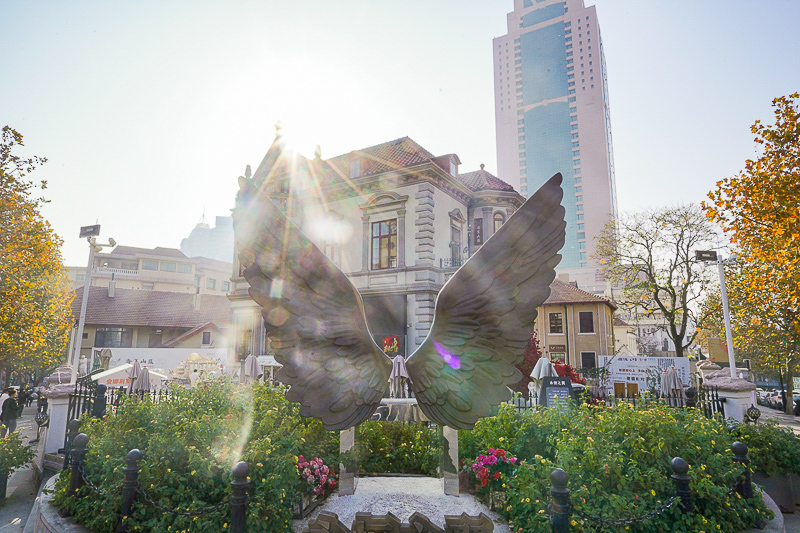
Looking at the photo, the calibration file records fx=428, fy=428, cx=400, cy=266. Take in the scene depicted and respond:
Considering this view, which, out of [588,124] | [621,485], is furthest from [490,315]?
[588,124]

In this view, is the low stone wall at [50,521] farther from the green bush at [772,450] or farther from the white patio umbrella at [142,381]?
the white patio umbrella at [142,381]

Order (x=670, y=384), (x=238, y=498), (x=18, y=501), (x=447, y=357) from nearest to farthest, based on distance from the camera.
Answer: (x=238, y=498) < (x=447, y=357) < (x=18, y=501) < (x=670, y=384)

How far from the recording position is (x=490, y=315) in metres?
4.53

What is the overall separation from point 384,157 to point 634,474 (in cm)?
2107

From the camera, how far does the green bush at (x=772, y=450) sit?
6215 millimetres

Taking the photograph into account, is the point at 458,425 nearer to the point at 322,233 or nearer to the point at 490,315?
the point at 490,315

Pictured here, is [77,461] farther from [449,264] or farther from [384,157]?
[384,157]

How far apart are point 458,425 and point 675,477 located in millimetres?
2081

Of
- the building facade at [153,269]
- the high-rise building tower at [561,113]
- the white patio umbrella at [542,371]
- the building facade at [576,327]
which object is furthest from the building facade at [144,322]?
the high-rise building tower at [561,113]

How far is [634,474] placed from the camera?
4211 mm

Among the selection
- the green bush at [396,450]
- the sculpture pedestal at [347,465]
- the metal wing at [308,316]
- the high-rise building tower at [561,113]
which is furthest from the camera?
the high-rise building tower at [561,113]

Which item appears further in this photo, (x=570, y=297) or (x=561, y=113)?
(x=561, y=113)

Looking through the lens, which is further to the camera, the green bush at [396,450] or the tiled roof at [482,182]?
the tiled roof at [482,182]

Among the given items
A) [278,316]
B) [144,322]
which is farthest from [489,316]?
[144,322]
